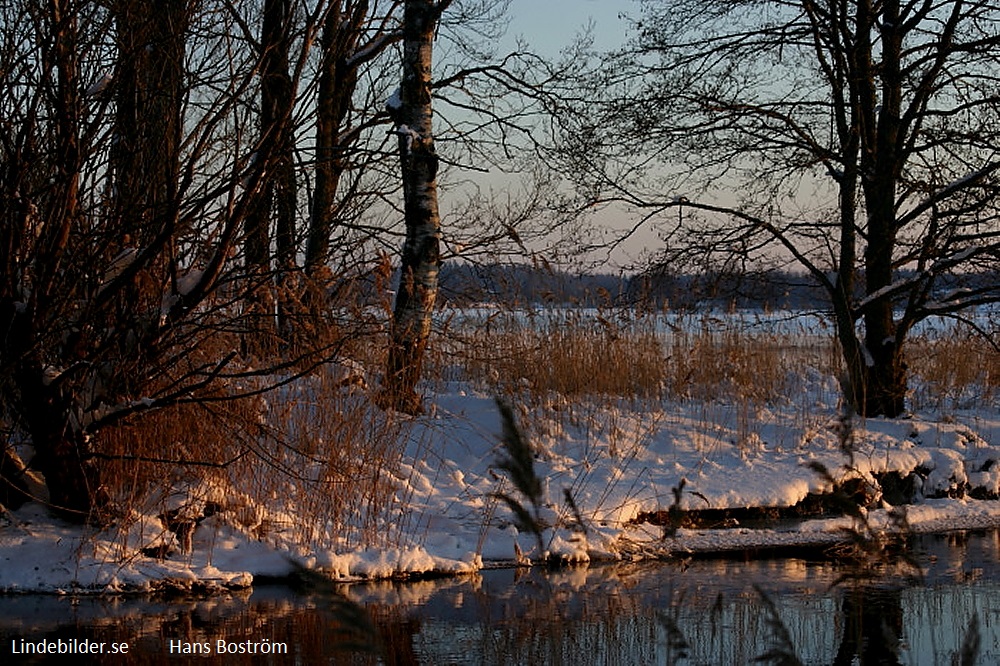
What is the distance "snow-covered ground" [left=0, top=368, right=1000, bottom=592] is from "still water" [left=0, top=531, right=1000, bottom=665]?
0.24 m

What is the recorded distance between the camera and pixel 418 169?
9266 mm

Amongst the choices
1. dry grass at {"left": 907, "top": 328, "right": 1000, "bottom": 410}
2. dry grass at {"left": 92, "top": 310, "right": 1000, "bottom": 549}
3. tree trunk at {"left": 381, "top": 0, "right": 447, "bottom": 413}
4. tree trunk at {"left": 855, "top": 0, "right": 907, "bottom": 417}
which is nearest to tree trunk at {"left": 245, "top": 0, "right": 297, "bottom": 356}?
dry grass at {"left": 92, "top": 310, "right": 1000, "bottom": 549}

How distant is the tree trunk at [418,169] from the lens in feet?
30.1

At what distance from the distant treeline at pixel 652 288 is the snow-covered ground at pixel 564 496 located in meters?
0.97

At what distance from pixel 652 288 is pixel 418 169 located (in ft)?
8.89

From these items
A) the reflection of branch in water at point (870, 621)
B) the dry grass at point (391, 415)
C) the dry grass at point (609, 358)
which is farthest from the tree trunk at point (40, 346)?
the reflection of branch in water at point (870, 621)

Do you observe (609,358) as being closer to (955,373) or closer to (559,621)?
(955,373)

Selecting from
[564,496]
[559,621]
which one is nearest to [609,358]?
[564,496]

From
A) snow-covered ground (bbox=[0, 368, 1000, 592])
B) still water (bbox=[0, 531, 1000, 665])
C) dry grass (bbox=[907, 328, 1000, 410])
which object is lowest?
still water (bbox=[0, 531, 1000, 665])

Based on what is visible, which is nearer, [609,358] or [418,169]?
[418,169]

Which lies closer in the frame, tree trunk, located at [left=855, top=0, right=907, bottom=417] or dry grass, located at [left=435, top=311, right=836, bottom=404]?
dry grass, located at [left=435, top=311, right=836, bottom=404]

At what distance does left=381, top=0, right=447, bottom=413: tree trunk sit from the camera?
9172mm

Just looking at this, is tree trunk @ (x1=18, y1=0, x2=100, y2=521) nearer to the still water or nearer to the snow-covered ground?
the snow-covered ground

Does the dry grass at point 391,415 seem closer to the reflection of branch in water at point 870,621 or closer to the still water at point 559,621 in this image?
the still water at point 559,621
